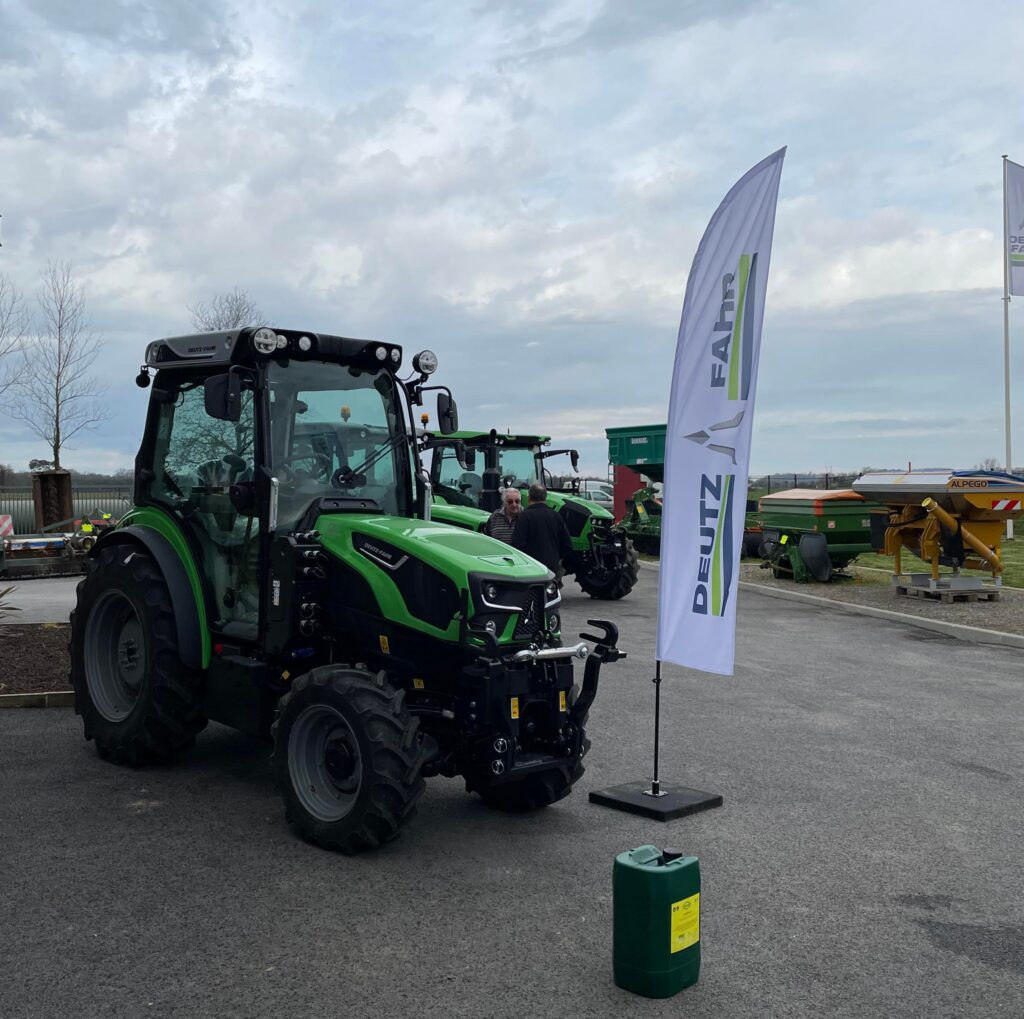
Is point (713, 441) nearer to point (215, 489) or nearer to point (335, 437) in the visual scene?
point (335, 437)

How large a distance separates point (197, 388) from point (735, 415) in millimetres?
3462

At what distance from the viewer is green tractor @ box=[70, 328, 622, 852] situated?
545 centimetres

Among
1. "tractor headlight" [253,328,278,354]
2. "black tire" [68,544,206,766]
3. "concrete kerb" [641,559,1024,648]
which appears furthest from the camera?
"concrete kerb" [641,559,1024,648]

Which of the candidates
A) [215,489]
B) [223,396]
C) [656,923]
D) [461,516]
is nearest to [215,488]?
[215,489]

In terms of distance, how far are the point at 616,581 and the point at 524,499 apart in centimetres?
195

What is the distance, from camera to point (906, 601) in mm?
16469

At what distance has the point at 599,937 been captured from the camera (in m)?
4.50

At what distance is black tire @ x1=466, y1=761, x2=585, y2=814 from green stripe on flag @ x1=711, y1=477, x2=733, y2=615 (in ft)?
3.84

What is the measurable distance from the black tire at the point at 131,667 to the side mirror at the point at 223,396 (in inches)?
55.5

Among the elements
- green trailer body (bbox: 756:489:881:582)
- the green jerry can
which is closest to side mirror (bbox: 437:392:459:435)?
the green jerry can

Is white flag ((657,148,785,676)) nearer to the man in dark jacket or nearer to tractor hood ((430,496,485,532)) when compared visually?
the man in dark jacket

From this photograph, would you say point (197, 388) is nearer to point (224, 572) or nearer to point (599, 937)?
point (224, 572)

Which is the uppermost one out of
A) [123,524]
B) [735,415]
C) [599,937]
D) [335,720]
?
[735,415]

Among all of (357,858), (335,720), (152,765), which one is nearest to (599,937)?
(357,858)
